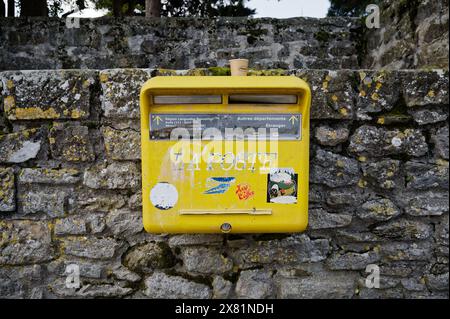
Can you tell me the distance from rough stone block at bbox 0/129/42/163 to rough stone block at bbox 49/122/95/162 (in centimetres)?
11

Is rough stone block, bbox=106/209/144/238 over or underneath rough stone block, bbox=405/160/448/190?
underneath

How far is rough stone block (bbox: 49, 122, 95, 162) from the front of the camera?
209cm

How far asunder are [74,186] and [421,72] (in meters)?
1.89

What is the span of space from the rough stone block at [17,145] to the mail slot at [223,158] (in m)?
0.70

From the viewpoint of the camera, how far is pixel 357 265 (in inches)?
84.3

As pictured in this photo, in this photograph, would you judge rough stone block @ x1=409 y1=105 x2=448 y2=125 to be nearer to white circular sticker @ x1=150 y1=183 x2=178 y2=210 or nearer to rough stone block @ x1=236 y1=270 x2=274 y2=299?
rough stone block @ x1=236 y1=270 x2=274 y2=299

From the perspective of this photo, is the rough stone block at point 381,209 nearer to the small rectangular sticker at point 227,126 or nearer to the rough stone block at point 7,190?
the small rectangular sticker at point 227,126

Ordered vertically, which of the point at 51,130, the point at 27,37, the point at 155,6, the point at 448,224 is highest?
the point at 155,6

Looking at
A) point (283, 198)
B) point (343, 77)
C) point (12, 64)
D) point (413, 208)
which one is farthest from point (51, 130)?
point (12, 64)

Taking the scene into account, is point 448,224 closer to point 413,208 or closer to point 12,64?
point 413,208

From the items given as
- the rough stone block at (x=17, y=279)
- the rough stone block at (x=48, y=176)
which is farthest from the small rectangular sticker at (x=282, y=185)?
the rough stone block at (x=17, y=279)

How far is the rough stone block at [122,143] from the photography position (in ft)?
6.89

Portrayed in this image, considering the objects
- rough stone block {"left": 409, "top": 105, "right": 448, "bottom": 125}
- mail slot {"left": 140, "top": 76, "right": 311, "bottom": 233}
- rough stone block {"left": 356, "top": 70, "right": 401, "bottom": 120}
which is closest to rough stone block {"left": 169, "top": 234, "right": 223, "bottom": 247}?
mail slot {"left": 140, "top": 76, "right": 311, "bottom": 233}

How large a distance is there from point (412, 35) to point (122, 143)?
206 centimetres
